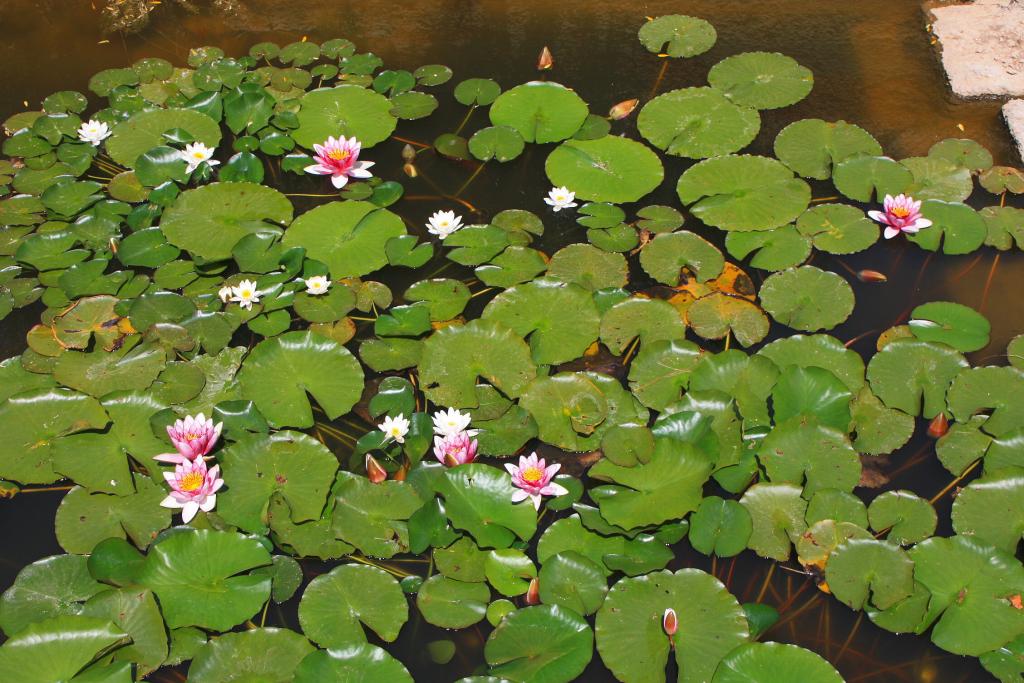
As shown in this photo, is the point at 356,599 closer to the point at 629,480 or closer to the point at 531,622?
the point at 531,622

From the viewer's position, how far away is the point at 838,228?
10.1ft

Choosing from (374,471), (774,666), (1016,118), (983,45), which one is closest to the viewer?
(774,666)

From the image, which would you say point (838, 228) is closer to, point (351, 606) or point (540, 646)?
point (540, 646)

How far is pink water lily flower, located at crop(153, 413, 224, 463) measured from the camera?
2.47m

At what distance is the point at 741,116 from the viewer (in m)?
3.49

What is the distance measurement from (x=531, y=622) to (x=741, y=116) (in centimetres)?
232

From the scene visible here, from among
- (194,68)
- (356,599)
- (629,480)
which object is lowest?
(356,599)

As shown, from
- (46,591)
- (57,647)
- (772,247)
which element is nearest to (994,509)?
(772,247)

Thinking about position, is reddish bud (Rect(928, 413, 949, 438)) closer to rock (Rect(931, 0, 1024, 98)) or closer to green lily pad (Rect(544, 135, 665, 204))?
green lily pad (Rect(544, 135, 665, 204))

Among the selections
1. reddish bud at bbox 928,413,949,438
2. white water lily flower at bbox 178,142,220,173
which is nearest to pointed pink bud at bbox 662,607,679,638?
reddish bud at bbox 928,413,949,438

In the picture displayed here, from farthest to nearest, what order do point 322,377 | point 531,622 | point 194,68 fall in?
point 194,68
point 322,377
point 531,622

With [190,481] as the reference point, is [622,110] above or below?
above

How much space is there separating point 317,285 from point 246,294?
250 millimetres

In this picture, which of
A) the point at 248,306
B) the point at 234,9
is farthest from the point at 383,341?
the point at 234,9
